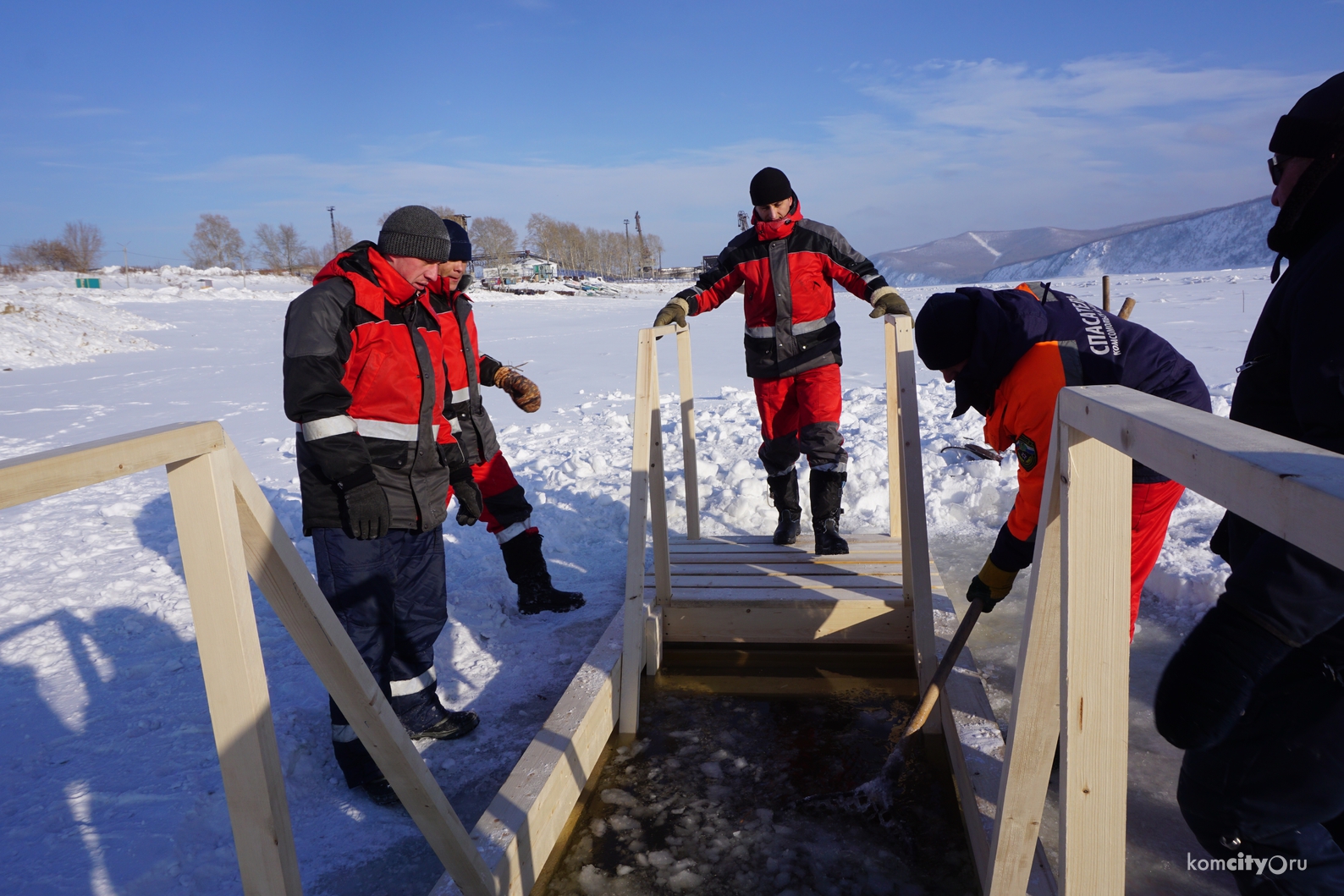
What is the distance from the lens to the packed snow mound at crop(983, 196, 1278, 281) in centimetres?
6406

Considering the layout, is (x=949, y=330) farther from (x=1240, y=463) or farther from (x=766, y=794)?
(x=766, y=794)

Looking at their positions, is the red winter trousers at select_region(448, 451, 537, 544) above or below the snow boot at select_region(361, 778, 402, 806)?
above

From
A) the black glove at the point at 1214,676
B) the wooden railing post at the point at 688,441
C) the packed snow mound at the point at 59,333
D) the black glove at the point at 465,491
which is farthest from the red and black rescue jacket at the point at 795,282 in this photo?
the packed snow mound at the point at 59,333

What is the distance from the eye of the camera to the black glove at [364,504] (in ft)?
7.74

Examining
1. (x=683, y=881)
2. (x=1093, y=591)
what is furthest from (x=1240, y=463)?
(x=683, y=881)

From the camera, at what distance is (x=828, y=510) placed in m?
3.85

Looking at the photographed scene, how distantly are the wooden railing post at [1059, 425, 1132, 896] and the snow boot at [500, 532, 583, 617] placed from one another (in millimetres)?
2817

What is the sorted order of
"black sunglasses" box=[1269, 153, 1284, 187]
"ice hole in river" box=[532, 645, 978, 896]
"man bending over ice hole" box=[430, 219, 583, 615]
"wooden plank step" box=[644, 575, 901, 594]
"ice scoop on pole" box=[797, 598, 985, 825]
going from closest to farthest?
1. "black sunglasses" box=[1269, 153, 1284, 187]
2. "ice hole in river" box=[532, 645, 978, 896]
3. "ice scoop on pole" box=[797, 598, 985, 825]
4. "man bending over ice hole" box=[430, 219, 583, 615]
5. "wooden plank step" box=[644, 575, 901, 594]

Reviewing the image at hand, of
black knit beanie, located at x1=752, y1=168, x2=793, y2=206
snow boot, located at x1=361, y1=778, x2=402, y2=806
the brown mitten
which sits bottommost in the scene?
snow boot, located at x1=361, y1=778, x2=402, y2=806

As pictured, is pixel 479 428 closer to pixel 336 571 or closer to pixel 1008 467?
pixel 336 571

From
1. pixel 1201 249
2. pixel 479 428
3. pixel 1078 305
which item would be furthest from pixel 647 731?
pixel 1201 249

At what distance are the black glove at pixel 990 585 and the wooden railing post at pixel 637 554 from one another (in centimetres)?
119

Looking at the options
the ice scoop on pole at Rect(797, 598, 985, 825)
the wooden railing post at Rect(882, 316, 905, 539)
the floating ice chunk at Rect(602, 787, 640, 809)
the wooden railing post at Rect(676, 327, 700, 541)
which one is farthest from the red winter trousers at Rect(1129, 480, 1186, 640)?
the wooden railing post at Rect(676, 327, 700, 541)

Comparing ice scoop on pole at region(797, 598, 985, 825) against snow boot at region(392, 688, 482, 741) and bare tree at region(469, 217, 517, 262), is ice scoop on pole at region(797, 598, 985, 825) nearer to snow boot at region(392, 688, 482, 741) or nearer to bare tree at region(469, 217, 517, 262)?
snow boot at region(392, 688, 482, 741)
